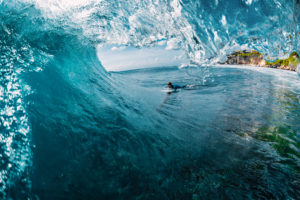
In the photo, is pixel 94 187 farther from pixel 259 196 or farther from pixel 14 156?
pixel 259 196

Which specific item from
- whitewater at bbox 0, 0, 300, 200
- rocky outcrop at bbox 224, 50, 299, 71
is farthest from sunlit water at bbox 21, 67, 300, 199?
rocky outcrop at bbox 224, 50, 299, 71

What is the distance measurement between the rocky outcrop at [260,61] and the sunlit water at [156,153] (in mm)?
8792

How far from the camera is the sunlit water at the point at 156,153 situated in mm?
2061

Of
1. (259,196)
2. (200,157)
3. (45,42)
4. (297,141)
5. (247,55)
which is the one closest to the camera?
(259,196)

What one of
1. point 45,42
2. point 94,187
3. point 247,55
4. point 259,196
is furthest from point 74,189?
point 247,55

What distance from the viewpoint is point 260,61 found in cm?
1944

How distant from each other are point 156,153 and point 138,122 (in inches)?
48.9

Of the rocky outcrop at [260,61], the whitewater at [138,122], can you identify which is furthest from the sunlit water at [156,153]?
the rocky outcrop at [260,61]

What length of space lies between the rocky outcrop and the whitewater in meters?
7.79

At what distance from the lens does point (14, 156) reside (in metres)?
2.50

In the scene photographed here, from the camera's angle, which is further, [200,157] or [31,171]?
[200,157]

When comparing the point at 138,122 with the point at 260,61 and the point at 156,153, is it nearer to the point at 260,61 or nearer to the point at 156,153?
the point at 156,153

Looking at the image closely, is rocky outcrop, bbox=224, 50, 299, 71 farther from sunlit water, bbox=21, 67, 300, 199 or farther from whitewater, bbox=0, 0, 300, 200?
sunlit water, bbox=21, 67, 300, 199

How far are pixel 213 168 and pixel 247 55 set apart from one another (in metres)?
25.6
